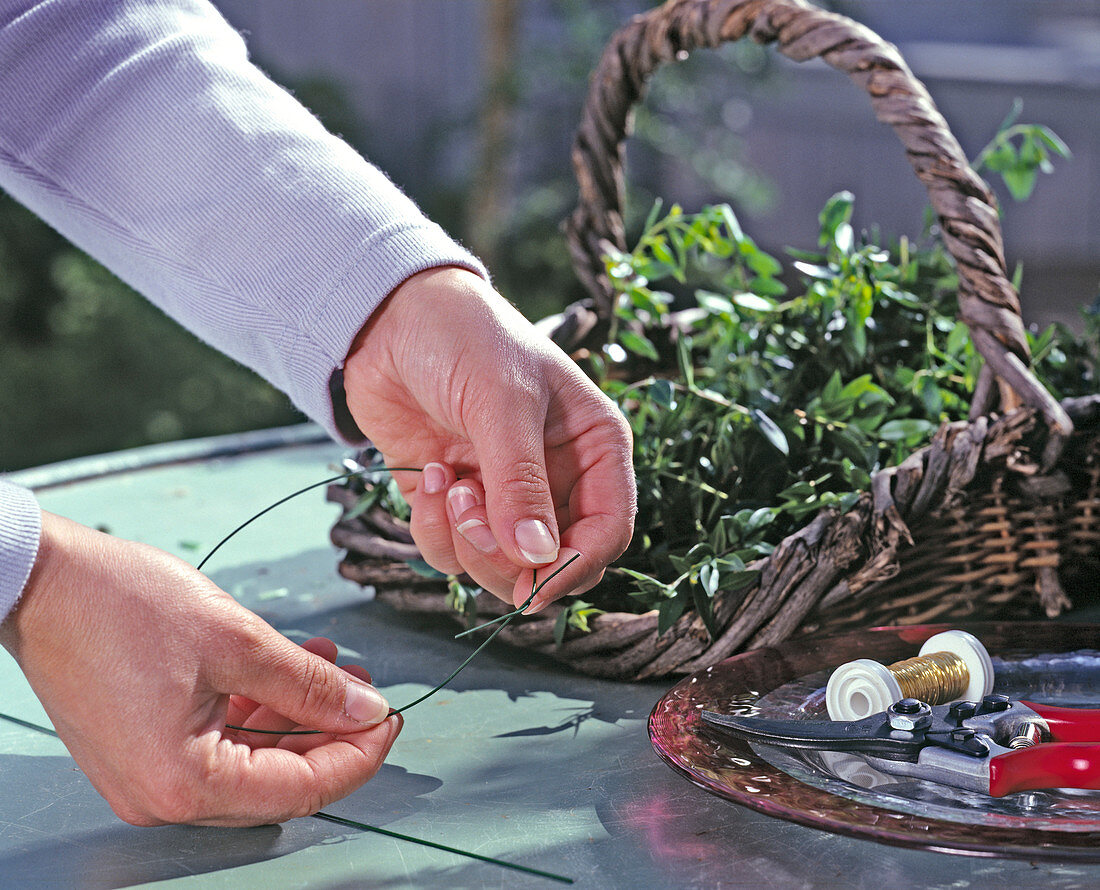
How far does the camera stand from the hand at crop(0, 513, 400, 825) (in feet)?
1.61

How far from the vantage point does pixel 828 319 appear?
35.8 inches

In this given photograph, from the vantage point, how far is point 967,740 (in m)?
0.52

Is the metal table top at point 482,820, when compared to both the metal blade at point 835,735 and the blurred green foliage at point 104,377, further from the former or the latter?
the blurred green foliage at point 104,377

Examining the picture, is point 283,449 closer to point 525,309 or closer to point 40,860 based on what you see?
point 40,860

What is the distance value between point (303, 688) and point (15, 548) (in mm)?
140

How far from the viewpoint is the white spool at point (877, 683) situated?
1.86 ft

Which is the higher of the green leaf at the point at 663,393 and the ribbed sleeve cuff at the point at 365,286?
the ribbed sleeve cuff at the point at 365,286

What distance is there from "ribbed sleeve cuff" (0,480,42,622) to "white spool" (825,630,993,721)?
390 millimetres

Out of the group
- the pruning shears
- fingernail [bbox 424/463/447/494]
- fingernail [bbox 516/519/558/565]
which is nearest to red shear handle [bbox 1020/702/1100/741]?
the pruning shears

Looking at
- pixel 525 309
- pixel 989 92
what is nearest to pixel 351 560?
pixel 525 309

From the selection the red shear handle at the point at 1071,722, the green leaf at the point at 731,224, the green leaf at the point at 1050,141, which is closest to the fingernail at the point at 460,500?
the red shear handle at the point at 1071,722

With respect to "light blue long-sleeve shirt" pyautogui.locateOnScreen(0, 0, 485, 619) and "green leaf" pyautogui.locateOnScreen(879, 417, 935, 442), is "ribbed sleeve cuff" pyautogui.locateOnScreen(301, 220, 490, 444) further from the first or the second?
"green leaf" pyautogui.locateOnScreen(879, 417, 935, 442)

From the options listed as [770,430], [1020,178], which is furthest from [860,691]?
[1020,178]

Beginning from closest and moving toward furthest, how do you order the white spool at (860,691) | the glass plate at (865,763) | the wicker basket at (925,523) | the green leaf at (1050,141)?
the glass plate at (865,763) → the white spool at (860,691) → the wicker basket at (925,523) → the green leaf at (1050,141)
